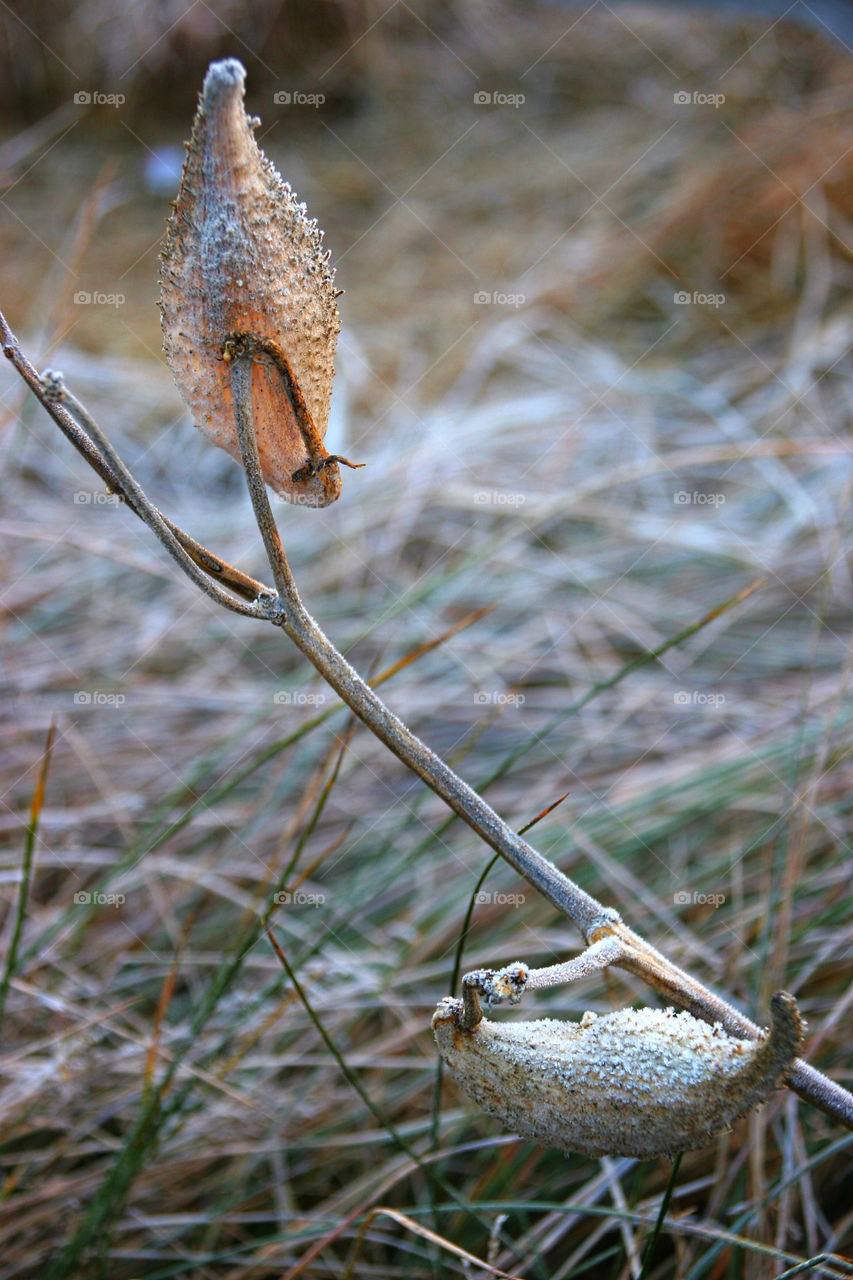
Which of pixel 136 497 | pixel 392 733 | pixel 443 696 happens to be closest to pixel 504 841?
pixel 392 733

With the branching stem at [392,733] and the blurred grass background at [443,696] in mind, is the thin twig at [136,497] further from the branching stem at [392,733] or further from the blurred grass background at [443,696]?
the blurred grass background at [443,696]

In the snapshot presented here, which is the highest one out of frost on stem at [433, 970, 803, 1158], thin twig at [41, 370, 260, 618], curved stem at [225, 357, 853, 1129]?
thin twig at [41, 370, 260, 618]

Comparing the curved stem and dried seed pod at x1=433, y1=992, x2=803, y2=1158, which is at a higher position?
the curved stem

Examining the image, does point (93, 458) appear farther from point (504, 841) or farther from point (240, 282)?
point (504, 841)

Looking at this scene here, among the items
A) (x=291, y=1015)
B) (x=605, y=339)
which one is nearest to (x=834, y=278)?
(x=605, y=339)

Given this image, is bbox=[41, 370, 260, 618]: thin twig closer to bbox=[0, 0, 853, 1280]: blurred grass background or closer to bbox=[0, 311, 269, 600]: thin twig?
bbox=[0, 311, 269, 600]: thin twig

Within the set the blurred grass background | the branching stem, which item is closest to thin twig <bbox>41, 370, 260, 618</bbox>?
the branching stem
